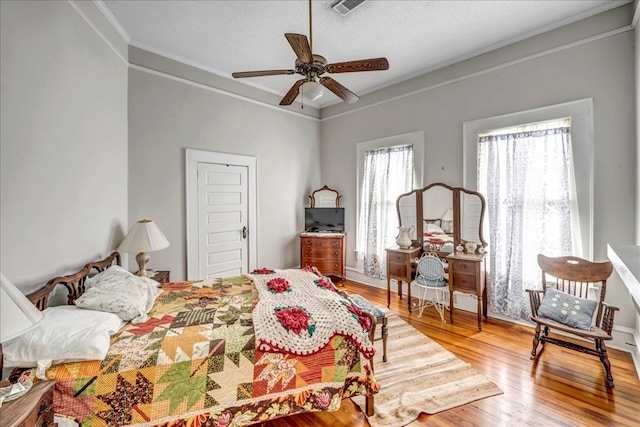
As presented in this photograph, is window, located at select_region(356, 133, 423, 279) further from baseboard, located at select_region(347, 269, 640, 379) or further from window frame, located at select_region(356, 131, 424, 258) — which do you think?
baseboard, located at select_region(347, 269, 640, 379)

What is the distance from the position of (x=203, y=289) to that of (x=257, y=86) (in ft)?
10.8

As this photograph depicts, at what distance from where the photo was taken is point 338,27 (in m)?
2.88

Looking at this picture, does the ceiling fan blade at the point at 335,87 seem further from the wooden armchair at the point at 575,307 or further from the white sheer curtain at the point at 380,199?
the wooden armchair at the point at 575,307

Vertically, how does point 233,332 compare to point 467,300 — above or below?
above

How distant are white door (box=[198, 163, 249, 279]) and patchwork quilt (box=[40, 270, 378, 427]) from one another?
6.52 ft

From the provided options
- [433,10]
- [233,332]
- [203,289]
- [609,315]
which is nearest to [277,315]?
[233,332]

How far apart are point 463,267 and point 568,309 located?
95 cm

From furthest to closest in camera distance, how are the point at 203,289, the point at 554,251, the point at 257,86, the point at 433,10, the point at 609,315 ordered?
the point at 257,86 → the point at 554,251 → the point at 433,10 → the point at 203,289 → the point at 609,315

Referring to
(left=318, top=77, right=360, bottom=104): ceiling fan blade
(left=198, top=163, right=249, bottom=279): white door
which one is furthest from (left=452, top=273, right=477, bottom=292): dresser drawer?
(left=198, top=163, right=249, bottom=279): white door

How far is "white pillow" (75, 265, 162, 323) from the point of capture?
1.71m

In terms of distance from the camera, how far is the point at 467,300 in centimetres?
353

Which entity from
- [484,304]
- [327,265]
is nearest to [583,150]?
[484,304]

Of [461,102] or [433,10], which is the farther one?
[461,102]

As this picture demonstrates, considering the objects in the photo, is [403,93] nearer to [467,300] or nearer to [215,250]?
[467,300]
